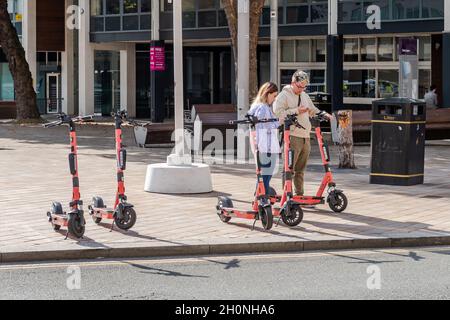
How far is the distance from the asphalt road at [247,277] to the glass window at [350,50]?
26.1 m

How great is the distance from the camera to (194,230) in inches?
442

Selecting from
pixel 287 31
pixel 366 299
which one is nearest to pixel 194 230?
pixel 366 299

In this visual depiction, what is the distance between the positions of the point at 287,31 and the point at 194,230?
24131 millimetres

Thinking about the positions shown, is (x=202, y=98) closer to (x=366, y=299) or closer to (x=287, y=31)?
(x=287, y=31)

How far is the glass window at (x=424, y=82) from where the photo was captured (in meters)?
34.6

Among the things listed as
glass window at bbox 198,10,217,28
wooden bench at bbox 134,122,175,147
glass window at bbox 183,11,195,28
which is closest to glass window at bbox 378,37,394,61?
glass window at bbox 198,10,217,28

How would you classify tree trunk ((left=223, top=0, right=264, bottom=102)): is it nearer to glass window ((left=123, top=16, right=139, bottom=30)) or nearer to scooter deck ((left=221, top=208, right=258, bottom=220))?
glass window ((left=123, top=16, right=139, bottom=30))

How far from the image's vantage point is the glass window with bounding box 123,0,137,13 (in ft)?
131

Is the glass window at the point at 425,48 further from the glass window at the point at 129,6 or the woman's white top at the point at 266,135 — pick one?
the woman's white top at the point at 266,135

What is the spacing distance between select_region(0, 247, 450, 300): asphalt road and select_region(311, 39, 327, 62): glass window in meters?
26.6

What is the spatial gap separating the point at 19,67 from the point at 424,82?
14338 mm

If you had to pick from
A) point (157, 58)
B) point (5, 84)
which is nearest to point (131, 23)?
point (157, 58)

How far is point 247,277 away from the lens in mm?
8992

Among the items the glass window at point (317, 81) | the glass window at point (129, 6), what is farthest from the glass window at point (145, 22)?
the glass window at point (317, 81)
